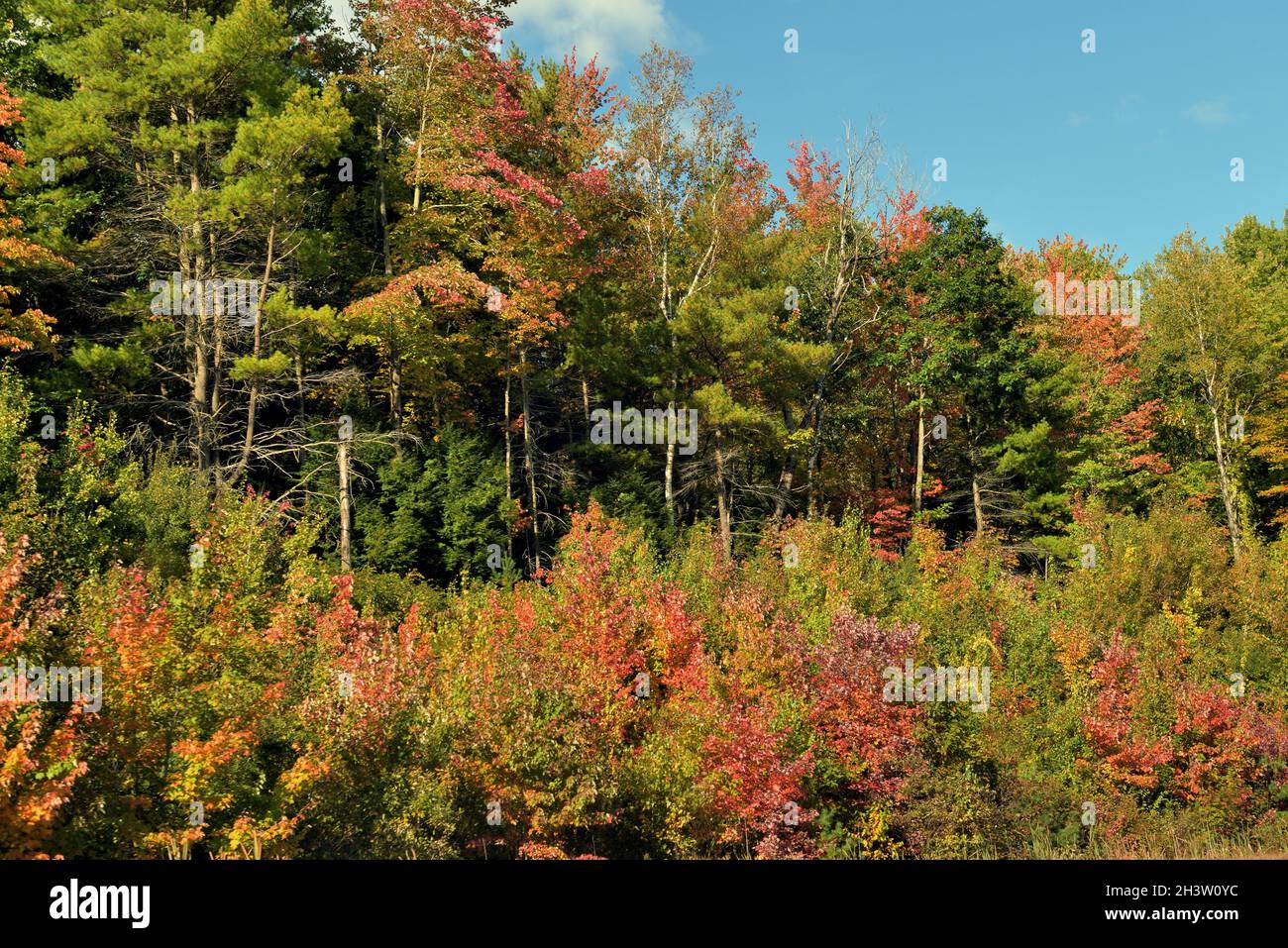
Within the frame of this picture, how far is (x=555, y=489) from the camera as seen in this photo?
3097 centimetres

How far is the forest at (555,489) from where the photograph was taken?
13086 millimetres

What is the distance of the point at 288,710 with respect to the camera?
1345 centimetres

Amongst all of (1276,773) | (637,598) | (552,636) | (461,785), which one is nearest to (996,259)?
(1276,773)

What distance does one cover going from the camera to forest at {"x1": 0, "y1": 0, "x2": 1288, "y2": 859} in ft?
42.9

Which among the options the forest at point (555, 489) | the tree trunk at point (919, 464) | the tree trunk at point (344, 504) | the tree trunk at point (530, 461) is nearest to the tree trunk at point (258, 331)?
the forest at point (555, 489)

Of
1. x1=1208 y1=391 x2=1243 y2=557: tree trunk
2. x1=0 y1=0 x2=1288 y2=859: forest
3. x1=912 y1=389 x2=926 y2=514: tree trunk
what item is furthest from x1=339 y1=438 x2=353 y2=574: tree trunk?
x1=1208 y1=391 x2=1243 y2=557: tree trunk

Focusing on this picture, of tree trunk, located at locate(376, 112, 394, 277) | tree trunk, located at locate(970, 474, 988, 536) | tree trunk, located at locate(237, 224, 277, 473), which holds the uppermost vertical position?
tree trunk, located at locate(376, 112, 394, 277)

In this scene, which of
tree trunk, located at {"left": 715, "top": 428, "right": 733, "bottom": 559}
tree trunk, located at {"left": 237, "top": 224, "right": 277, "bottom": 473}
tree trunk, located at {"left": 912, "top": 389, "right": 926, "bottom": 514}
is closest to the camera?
tree trunk, located at {"left": 237, "top": 224, "right": 277, "bottom": 473}

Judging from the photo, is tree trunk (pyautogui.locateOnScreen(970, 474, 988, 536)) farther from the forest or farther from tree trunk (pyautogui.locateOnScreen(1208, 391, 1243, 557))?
tree trunk (pyautogui.locateOnScreen(1208, 391, 1243, 557))

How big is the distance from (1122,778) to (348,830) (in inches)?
628

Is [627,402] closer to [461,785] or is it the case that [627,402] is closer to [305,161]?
[305,161]

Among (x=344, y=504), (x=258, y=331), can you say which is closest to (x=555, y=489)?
(x=344, y=504)

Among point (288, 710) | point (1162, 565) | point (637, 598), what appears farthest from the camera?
point (1162, 565)

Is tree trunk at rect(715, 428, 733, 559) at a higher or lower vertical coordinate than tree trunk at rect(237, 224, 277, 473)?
lower
